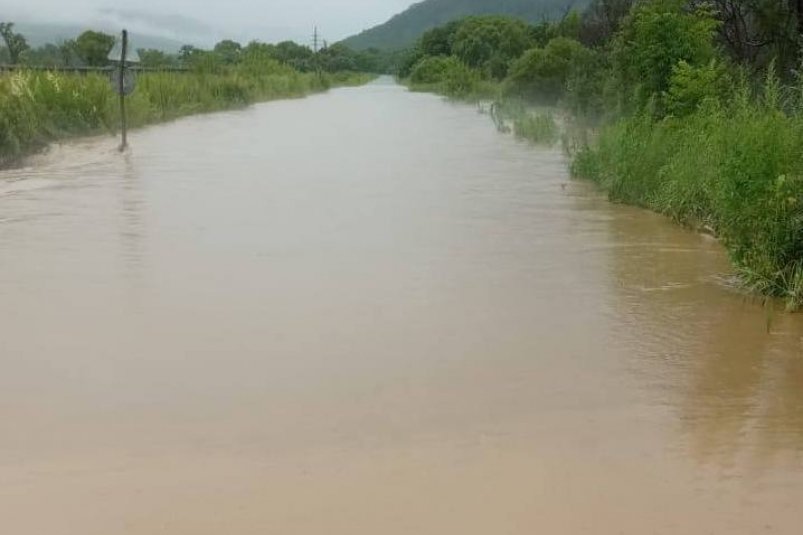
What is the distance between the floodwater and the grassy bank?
6189 mm

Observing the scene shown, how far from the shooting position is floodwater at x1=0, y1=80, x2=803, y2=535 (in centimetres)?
397

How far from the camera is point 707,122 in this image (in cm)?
1127

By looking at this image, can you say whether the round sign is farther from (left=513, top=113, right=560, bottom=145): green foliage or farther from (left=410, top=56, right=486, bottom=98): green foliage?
(left=410, top=56, right=486, bottom=98): green foliage

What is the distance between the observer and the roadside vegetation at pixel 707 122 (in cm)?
707

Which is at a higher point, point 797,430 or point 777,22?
point 777,22

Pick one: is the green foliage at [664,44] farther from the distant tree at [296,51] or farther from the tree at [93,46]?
the distant tree at [296,51]

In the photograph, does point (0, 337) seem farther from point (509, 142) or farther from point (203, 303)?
point (509, 142)

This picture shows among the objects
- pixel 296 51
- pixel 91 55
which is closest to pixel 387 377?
pixel 91 55

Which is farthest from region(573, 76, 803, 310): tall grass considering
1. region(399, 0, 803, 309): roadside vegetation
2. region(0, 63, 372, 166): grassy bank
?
region(0, 63, 372, 166): grassy bank

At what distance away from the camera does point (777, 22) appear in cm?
1590

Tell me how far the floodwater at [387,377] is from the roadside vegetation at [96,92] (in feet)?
22.2

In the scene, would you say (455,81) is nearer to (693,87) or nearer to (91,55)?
(91,55)

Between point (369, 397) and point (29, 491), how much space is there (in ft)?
5.90

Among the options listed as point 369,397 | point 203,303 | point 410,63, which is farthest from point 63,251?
point 410,63
